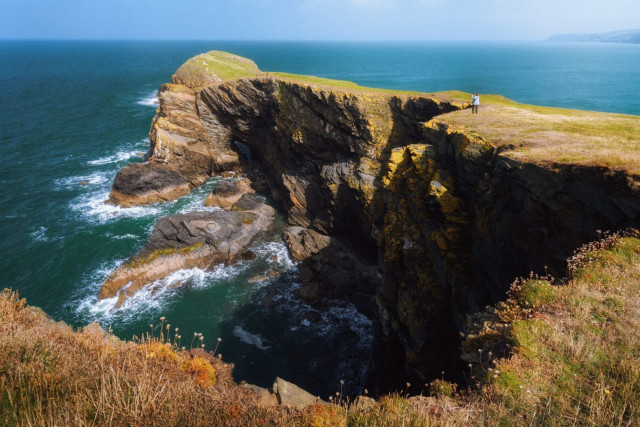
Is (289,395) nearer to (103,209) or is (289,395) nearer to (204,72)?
(103,209)

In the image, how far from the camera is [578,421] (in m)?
5.44

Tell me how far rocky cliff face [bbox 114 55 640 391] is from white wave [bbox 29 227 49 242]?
16.3 meters

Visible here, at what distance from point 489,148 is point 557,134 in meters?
3.41

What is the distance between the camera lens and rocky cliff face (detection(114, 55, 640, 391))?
13.0 metres

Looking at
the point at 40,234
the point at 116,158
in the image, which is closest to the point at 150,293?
the point at 40,234

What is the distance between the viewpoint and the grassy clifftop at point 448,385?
567 centimetres

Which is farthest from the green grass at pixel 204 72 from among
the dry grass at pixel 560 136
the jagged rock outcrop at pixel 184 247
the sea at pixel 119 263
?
the dry grass at pixel 560 136

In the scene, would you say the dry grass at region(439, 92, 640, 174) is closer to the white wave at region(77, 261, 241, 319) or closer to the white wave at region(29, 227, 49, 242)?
the white wave at region(77, 261, 241, 319)

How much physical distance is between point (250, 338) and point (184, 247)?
13.7 metres

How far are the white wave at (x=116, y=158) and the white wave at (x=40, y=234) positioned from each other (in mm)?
21684

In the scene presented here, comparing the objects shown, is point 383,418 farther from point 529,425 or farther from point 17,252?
point 17,252

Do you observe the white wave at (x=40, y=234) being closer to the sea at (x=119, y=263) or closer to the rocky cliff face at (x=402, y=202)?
the sea at (x=119, y=263)

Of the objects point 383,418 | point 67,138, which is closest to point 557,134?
point 383,418

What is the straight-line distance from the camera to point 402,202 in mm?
22156
